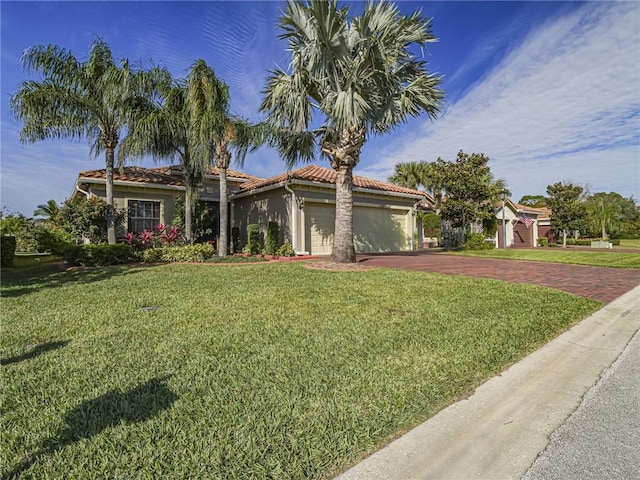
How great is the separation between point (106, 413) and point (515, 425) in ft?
9.60

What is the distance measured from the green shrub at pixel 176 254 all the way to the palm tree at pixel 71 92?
4.90 metres

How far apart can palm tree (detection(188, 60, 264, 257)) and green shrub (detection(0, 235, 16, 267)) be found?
814 centimetres

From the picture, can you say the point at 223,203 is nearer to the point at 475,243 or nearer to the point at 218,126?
the point at 218,126

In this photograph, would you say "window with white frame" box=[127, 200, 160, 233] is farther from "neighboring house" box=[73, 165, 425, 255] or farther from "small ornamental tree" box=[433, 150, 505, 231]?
"small ornamental tree" box=[433, 150, 505, 231]

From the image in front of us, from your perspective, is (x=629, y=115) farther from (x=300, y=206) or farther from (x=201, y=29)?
(x=201, y=29)

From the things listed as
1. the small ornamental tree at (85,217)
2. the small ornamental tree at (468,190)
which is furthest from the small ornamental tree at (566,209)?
the small ornamental tree at (85,217)

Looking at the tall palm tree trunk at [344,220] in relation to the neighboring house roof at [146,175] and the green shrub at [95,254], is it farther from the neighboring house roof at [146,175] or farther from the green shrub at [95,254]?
the green shrub at [95,254]

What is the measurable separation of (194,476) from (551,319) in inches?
205

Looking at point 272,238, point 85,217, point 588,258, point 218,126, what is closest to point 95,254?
point 85,217

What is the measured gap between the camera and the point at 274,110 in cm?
1121

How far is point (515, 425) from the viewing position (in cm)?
240

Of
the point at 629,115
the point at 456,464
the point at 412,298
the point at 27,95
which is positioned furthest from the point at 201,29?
the point at 629,115

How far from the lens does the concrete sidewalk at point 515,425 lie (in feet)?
6.34

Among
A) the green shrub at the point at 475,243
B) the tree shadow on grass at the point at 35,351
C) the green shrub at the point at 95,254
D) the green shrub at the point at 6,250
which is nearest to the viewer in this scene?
the tree shadow on grass at the point at 35,351
